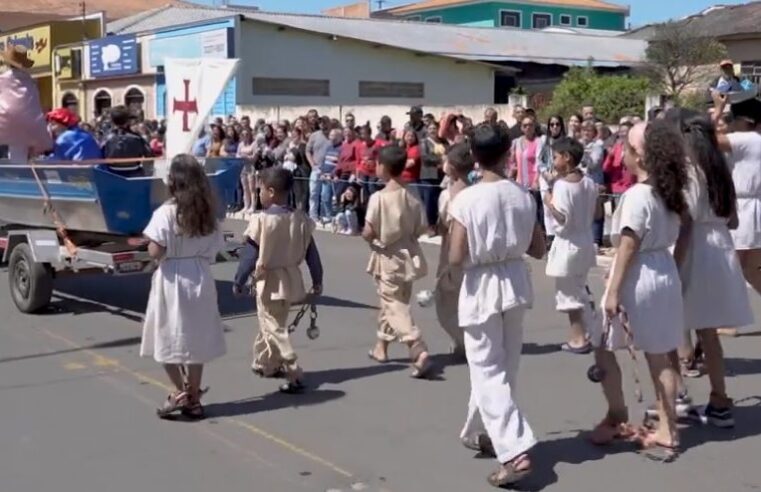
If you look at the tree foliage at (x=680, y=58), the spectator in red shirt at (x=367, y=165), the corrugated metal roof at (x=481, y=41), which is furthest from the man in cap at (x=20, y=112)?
the corrugated metal roof at (x=481, y=41)

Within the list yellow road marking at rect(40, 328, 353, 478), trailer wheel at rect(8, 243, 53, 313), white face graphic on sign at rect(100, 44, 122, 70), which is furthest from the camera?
white face graphic on sign at rect(100, 44, 122, 70)

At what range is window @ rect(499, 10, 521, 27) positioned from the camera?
2736 inches

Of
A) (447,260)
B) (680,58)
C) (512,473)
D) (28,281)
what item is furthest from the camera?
(680,58)

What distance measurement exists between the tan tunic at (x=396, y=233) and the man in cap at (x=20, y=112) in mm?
4407

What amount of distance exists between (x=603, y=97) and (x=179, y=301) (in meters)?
19.1

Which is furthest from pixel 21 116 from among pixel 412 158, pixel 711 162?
pixel 711 162

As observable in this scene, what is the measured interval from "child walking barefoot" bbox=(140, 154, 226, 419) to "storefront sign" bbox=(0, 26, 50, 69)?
36.8 m

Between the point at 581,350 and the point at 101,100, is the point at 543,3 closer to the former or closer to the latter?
the point at 101,100

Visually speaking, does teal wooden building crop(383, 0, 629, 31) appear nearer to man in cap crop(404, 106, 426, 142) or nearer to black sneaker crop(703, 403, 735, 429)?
man in cap crop(404, 106, 426, 142)

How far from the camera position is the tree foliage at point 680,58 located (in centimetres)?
2984

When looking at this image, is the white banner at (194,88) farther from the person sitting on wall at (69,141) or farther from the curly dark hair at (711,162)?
the curly dark hair at (711,162)

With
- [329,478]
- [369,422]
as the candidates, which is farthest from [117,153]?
[329,478]

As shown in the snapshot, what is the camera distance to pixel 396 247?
26.9 ft

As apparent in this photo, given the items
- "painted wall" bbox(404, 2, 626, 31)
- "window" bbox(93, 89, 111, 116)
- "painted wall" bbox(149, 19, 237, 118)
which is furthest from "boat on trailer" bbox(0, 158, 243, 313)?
"painted wall" bbox(404, 2, 626, 31)
